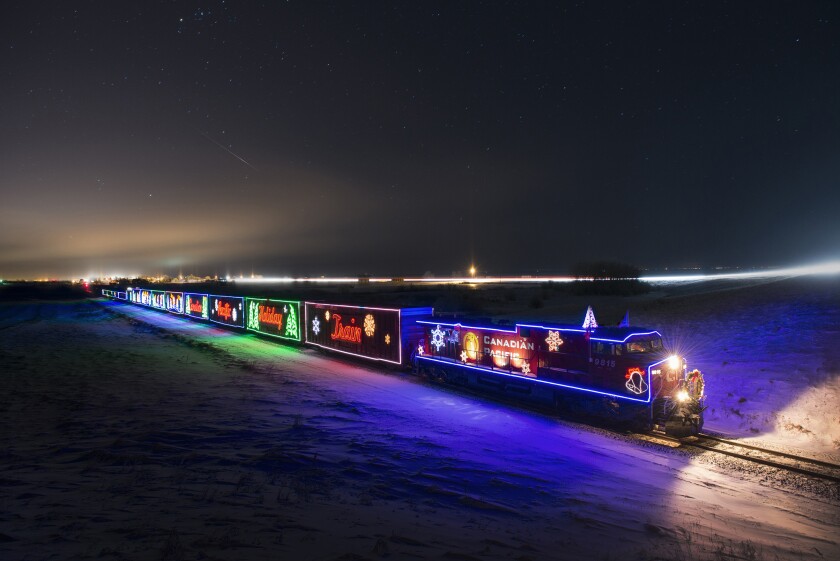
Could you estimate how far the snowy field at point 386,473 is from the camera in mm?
6395

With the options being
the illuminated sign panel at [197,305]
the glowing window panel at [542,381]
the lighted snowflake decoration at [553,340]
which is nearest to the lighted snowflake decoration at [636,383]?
the glowing window panel at [542,381]

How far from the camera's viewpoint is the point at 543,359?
50.1 feet

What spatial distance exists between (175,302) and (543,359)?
49.2m

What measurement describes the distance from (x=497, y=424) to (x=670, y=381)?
471cm

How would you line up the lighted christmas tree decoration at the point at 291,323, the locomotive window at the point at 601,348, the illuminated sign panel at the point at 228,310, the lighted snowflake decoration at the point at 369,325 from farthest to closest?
the illuminated sign panel at the point at 228,310 → the lighted christmas tree decoration at the point at 291,323 → the lighted snowflake decoration at the point at 369,325 → the locomotive window at the point at 601,348

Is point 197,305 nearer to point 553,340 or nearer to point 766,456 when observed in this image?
point 553,340

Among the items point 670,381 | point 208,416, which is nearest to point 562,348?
point 670,381

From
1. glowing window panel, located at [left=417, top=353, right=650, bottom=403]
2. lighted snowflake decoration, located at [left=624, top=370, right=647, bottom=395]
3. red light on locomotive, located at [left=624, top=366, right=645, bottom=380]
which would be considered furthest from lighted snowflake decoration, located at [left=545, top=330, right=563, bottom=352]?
lighted snowflake decoration, located at [left=624, top=370, right=647, bottom=395]

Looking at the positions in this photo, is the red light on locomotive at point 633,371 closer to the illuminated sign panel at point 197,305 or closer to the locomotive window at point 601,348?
the locomotive window at point 601,348

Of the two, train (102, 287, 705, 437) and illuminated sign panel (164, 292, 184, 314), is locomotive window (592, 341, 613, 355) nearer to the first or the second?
train (102, 287, 705, 437)

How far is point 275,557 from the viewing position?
18.6 feet

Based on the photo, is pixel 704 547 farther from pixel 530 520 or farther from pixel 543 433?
pixel 543 433

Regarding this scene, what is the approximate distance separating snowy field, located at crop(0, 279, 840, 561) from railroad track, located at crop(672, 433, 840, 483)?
0.47 metres

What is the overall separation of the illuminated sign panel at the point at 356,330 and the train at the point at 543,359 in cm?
5
